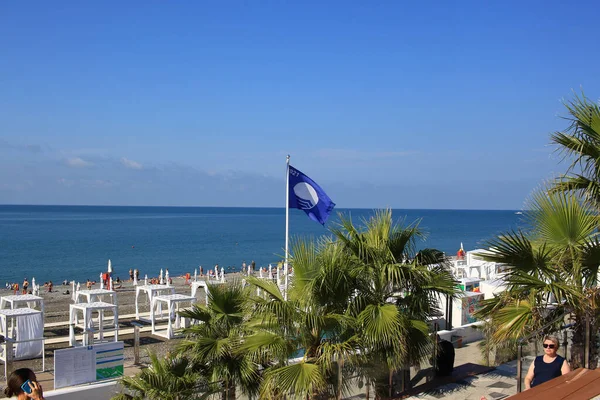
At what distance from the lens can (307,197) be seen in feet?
51.2

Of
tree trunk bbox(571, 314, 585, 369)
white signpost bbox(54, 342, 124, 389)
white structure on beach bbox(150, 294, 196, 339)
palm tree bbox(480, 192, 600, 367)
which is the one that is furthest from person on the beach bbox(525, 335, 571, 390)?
white structure on beach bbox(150, 294, 196, 339)

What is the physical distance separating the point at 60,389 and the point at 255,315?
4978 mm

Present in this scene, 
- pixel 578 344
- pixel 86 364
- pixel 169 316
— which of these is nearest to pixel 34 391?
pixel 578 344

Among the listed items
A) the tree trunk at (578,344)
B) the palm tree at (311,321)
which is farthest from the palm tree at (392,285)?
the tree trunk at (578,344)

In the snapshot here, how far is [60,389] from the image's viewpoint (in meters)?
11.1

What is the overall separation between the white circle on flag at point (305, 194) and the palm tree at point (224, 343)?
21.7 feet

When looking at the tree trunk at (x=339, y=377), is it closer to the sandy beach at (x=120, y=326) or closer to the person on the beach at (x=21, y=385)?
the sandy beach at (x=120, y=326)

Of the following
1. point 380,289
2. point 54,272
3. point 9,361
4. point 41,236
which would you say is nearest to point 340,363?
point 380,289

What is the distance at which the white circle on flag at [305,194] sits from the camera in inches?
610

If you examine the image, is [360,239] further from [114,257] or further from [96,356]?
[114,257]

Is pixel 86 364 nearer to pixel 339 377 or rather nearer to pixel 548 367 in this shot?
pixel 339 377

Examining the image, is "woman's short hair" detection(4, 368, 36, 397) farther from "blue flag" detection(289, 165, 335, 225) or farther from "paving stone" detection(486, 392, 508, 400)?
"blue flag" detection(289, 165, 335, 225)

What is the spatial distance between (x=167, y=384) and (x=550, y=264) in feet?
16.4

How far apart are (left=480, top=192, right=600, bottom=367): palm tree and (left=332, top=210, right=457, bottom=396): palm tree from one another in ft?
3.81
